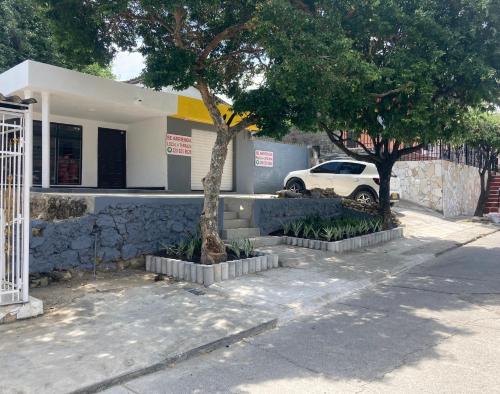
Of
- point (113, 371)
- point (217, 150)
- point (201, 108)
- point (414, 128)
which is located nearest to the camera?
point (113, 371)

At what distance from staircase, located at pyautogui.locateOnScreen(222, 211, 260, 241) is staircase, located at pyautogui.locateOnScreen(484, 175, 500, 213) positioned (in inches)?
641

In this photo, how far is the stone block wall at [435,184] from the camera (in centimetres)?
1841

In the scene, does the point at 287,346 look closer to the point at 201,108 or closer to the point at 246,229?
the point at 246,229

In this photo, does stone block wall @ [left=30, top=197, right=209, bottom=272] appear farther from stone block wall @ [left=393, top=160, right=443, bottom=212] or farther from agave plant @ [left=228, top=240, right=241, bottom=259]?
stone block wall @ [left=393, top=160, right=443, bottom=212]

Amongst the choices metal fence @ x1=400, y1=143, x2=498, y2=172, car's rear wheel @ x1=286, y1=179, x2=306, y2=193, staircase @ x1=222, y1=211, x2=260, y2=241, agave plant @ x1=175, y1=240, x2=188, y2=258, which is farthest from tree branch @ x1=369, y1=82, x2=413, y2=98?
metal fence @ x1=400, y1=143, x2=498, y2=172

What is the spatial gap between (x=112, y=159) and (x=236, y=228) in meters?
6.24

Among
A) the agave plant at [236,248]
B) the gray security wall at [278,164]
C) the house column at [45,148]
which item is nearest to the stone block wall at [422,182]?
the gray security wall at [278,164]

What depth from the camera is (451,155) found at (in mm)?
20125

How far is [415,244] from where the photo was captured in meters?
12.1

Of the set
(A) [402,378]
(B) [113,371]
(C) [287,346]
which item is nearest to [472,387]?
(A) [402,378]

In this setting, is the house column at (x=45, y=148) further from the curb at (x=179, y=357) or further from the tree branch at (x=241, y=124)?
the curb at (x=179, y=357)

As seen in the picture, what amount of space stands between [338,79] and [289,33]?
1.12 m

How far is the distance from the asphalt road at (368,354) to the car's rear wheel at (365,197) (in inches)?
321

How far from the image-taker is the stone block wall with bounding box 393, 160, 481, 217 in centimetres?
1841
